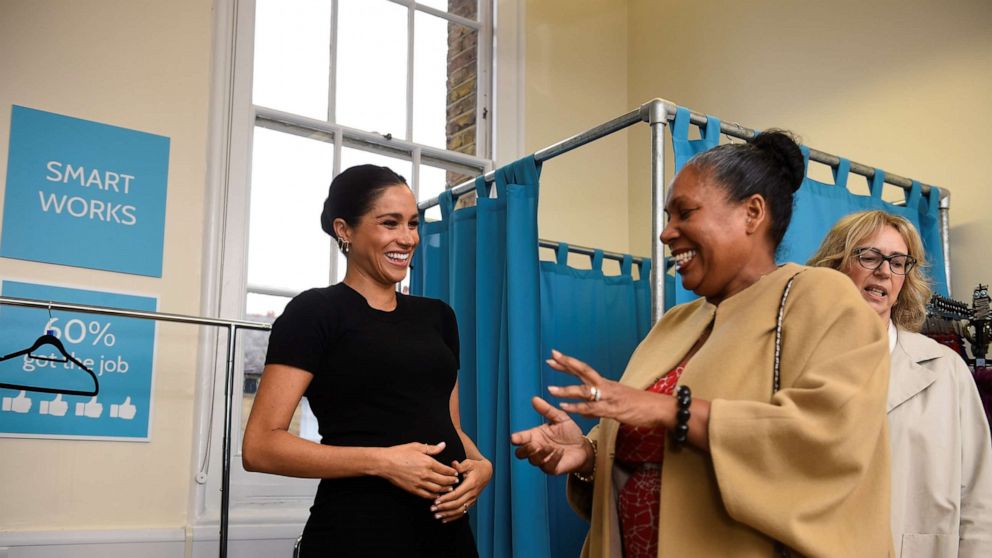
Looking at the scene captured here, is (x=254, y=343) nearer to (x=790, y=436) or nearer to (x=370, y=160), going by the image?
(x=370, y=160)

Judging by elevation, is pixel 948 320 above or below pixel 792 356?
above

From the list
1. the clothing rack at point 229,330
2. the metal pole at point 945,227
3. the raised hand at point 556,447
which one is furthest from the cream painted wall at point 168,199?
the metal pole at point 945,227

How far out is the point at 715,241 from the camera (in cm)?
139

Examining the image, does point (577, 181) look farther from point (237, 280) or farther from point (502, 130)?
point (237, 280)

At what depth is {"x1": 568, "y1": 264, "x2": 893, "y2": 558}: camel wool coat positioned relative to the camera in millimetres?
1128

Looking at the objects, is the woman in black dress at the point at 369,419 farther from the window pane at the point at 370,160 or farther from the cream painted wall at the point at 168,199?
the window pane at the point at 370,160

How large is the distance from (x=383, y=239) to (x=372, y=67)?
2060mm

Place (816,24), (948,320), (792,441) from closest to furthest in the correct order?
(792,441) → (948,320) → (816,24)

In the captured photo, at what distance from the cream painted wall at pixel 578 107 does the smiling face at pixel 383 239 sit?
7.09ft

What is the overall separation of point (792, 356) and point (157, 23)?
8.40ft

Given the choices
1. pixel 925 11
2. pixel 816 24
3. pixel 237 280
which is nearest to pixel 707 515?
pixel 237 280

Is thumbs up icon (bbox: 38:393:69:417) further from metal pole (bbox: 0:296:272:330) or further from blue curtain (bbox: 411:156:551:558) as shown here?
blue curtain (bbox: 411:156:551:558)

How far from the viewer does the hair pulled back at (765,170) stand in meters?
1.40

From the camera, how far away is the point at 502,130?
12.9 feet
